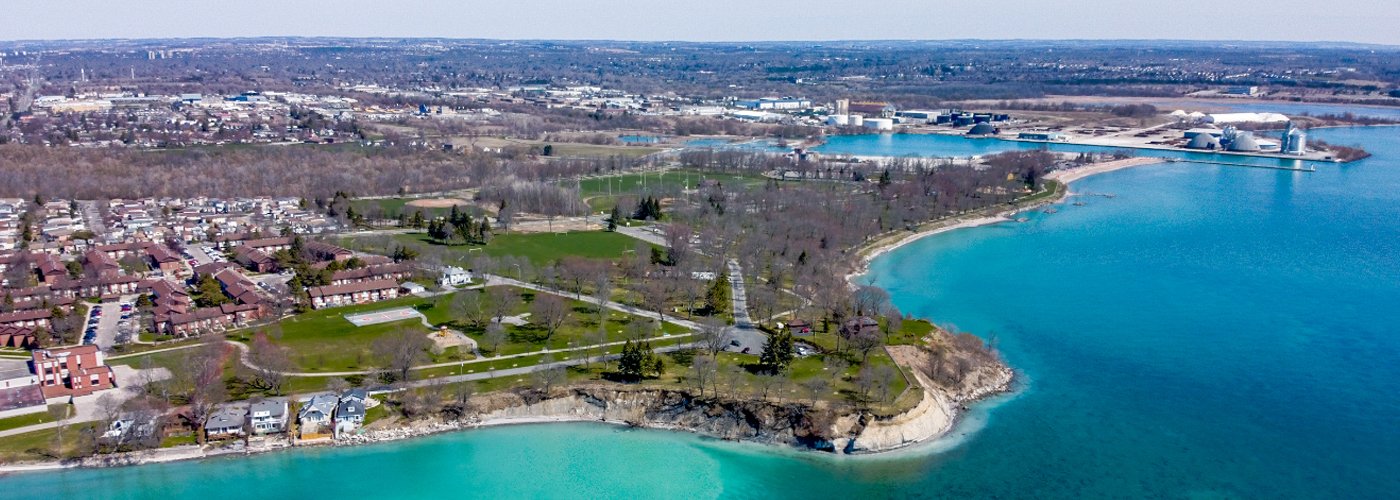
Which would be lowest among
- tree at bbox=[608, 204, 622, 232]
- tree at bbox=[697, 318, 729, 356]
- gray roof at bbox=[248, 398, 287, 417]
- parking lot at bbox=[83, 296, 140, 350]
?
gray roof at bbox=[248, 398, 287, 417]

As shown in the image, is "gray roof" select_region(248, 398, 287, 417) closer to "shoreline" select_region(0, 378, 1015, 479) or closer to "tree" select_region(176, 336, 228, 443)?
"shoreline" select_region(0, 378, 1015, 479)

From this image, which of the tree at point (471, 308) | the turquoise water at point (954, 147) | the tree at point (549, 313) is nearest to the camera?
the tree at point (549, 313)

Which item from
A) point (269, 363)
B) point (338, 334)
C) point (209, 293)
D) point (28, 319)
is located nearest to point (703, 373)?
point (269, 363)

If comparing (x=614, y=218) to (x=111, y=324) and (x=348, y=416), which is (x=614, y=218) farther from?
(x=348, y=416)

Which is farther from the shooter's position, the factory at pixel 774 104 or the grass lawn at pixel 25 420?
the factory at pixel 774 104

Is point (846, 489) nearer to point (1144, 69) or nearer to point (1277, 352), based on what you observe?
point (1277, 352)

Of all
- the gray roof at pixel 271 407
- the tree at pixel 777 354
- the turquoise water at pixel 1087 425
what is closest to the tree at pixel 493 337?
the turquoise water at pixel 1087 425

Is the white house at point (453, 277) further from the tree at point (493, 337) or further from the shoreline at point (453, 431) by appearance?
the shoreline at point (453, 431)

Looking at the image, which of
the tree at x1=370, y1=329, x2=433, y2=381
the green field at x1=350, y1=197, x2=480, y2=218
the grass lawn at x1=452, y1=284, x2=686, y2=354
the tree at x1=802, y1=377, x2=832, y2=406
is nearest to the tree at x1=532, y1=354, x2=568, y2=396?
the grass lawn at x1=452, y1=284, x2=686, y2=354

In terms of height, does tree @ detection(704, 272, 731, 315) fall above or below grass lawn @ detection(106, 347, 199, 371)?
above
